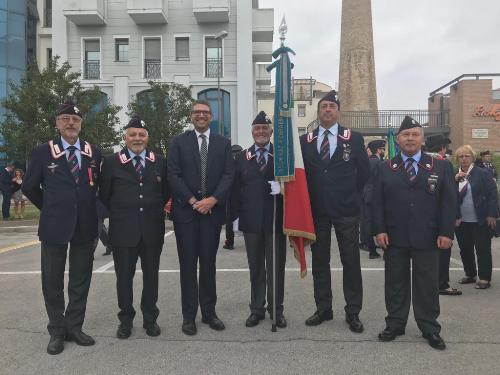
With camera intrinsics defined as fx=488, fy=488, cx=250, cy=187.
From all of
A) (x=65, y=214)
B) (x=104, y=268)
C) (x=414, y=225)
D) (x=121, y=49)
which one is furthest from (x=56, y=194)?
(x=121, y=49)

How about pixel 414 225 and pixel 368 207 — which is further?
pixel 368 207

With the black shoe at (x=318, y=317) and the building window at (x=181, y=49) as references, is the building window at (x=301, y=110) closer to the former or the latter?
the building window at (x=181, y=49)

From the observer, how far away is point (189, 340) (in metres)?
4.51

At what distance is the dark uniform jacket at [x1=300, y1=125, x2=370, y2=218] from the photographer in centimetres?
485

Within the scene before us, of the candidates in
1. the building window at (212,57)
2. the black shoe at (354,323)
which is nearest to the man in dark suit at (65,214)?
the black shoe at (354,323)

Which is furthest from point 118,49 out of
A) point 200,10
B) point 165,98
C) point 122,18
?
point 165,98

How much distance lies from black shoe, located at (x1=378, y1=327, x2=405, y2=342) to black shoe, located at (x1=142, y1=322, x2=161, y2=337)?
82.0 inches

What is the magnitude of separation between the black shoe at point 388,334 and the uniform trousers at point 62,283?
2.77m

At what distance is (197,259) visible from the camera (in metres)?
4.96

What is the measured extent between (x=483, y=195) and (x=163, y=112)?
1735 cm

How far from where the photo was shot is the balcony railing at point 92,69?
2777 cm

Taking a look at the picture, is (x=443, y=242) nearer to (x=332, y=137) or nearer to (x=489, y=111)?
(x=332, y=137)

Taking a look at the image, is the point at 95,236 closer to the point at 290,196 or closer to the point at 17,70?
the point at 290,196

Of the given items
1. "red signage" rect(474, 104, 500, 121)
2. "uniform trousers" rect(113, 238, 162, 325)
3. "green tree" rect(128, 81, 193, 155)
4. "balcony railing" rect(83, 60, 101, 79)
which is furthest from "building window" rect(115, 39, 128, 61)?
"uniform trousers" rect(113, 238, 162, 325)
